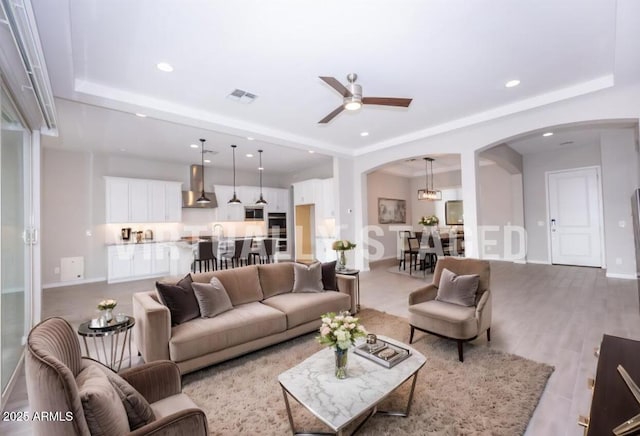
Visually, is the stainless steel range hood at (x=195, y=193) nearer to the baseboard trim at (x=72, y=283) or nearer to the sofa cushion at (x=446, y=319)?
the baseboard trim at (x=72, y=283)

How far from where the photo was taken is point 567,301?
14.5 feet

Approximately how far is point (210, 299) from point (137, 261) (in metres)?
5.21

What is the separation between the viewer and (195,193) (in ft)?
26.3

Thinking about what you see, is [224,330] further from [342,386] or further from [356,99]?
[356,99]

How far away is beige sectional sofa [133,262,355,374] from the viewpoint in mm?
2387

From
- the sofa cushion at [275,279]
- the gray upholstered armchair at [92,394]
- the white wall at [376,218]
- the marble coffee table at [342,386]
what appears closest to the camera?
the gray upholstered armchair at [92,394]

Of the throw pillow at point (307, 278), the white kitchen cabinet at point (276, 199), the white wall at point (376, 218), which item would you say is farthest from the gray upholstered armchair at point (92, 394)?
the white kitchen cabinet at point (276, 199)

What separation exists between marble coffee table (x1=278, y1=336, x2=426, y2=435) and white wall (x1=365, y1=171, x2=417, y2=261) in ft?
20.9

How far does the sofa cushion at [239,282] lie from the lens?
10.4 ft

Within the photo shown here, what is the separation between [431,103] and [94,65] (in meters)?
4.39

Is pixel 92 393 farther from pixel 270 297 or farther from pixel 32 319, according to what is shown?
pixel 32 319

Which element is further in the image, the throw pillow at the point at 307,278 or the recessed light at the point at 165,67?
the throw pillow at the point at 307,278

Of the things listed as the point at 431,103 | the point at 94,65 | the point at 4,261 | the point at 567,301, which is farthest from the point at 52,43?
the point at 567,301

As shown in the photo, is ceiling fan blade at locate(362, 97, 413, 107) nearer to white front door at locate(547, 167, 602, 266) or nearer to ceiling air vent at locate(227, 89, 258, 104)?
ceiling air vent at locate(227, 89, 258, 104)
